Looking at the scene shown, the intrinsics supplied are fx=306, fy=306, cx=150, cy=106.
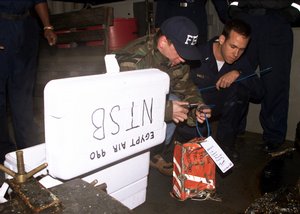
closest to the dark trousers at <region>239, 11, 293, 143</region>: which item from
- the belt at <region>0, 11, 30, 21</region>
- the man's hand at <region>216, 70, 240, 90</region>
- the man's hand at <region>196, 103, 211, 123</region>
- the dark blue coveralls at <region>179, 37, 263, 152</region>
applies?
the dark blue coveralls at <region>179, 37, 263, 152</region>

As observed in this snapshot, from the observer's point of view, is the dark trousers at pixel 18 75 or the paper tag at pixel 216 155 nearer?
the paper tag at pixel 216 155

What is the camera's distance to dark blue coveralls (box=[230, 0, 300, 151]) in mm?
2633

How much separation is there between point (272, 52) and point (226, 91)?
1.75 ft

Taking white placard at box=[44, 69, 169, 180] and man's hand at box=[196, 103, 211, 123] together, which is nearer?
white placard at box=[44, 69, 169, 180]

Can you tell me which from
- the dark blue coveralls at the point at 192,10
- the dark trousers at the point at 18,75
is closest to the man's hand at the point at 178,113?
the dark trousers at the point at 18,75

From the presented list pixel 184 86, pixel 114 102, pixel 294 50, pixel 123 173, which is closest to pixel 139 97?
pixel 114 102

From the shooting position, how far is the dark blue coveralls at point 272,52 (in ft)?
8.64

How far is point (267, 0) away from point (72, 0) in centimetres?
304

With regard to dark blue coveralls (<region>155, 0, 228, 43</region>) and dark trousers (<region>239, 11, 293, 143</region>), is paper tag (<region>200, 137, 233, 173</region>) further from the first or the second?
dark blue coveralls (<region>155, 0, 228, 43</region>)

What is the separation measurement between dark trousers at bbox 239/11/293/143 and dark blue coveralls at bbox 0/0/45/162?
1847 mm

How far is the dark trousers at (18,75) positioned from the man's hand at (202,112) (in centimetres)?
134

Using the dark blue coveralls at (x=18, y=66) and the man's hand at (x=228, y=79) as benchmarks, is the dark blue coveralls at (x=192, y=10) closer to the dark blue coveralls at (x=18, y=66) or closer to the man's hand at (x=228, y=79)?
the man's hand at (x=228, y=79)

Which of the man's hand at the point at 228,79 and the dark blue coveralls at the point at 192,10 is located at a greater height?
the dark blue coveralls at the point at 192,10

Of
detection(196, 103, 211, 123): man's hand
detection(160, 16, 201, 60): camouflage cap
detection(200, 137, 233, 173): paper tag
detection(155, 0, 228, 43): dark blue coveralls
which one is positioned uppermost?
detection(155, 0, 228, 43): dark blue coveralls
